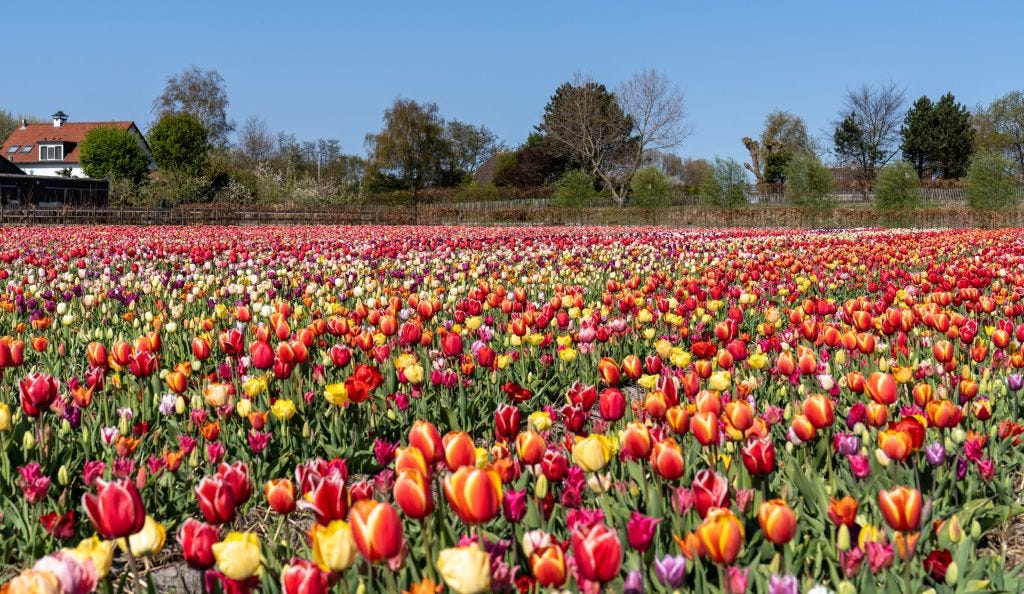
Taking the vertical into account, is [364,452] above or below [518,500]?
below

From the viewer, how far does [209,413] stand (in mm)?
3754

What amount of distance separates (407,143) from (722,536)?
→ 239ft

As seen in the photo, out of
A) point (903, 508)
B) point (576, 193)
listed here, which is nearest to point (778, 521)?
point (903, 508)

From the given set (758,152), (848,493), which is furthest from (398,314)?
(758,152)

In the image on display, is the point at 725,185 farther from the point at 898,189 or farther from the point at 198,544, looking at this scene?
the point at 198,544

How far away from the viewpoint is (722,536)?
5.38ft

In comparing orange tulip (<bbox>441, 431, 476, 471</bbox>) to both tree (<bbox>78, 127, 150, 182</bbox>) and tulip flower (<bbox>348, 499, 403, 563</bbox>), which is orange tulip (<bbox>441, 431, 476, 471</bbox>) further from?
tree (<bbox>78, 127, 150, 182</bbox>)

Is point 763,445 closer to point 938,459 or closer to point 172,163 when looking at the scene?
point 938,459

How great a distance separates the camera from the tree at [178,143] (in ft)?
176

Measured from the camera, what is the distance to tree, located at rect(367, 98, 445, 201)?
72750 millimetres

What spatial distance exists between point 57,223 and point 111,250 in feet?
70.1

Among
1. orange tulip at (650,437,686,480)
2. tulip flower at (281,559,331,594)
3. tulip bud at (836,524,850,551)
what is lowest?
tulip bud at (836,524,850,551)

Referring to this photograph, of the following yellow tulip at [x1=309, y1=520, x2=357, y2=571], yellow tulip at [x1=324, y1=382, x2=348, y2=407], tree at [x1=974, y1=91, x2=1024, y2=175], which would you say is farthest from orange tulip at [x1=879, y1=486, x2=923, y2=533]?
tree at [x1=974, y1=91, x2=1024, y2=175]

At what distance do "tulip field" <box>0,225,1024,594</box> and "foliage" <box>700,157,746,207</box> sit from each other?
38.4 meters
